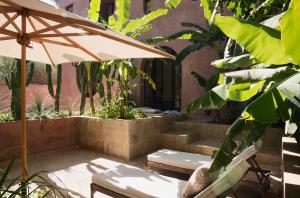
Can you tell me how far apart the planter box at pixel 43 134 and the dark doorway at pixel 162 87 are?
4.51 meters

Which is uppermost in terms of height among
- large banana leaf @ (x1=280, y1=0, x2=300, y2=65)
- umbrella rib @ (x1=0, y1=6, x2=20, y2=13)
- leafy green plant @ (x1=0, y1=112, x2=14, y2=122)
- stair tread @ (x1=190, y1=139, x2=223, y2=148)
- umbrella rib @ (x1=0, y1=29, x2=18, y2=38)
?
umbrella rib @ (x1=0, y1=6, x2=20, y2=13)

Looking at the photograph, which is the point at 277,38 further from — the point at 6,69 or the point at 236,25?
the point at 6,69

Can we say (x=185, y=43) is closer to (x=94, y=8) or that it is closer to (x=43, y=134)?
(x=94, y=8)

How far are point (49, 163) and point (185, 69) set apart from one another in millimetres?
6359

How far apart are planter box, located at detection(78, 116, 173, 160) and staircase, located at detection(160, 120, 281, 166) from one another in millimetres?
390

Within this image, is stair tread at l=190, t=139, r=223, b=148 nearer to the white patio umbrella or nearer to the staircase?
the staircase

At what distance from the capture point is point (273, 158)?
541 cm

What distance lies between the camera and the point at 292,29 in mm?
1321

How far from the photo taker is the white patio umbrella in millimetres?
2418

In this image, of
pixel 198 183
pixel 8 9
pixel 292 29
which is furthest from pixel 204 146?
pixel 292 29

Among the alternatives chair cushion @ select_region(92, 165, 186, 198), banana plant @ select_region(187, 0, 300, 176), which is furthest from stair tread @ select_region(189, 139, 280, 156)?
banana plant @ select_region(187, 0, 300, 176)

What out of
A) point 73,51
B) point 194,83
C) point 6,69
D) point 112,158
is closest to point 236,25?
point 73,51

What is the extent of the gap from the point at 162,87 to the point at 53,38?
27.5 ft

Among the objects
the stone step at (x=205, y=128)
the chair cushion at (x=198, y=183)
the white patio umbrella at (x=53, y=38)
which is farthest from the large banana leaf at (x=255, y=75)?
the stone step at (x=205, y=128)
